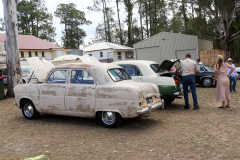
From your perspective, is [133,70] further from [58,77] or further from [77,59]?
[77,59]

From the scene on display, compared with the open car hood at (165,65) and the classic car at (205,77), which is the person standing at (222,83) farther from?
the classic car at (205,77)

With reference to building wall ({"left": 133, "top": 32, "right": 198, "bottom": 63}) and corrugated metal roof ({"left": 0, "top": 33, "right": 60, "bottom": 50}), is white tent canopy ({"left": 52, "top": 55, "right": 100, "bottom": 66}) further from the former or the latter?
corrugated metal roof ({"left": 0, "top": 33, "right": 60, "bottom": 50})

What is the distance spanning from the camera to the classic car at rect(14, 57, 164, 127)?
209 inches

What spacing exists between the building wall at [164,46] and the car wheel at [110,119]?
1966cm

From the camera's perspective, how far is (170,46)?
24562 mm

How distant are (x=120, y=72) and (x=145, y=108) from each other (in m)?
1.50

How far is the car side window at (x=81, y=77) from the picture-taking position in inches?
233

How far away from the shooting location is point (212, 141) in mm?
4492

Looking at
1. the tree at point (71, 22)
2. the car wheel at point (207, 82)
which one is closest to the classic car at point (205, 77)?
the car wheel at point (207, 82)

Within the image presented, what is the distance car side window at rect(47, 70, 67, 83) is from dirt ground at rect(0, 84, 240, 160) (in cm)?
127

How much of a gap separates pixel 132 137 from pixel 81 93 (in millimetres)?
1841

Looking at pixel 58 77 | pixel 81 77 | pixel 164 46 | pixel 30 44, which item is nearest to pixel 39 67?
pixel 58 77

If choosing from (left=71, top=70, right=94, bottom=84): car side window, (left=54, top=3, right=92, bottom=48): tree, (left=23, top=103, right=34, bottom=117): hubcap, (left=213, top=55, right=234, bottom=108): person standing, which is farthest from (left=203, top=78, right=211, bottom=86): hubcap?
(left=54, top=3, right=92, bottom=48): tree

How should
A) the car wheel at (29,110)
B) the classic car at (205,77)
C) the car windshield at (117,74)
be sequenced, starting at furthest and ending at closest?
the classic car at (205,77) < the car wheel at (29,110) < the car windshield at (117,74)
